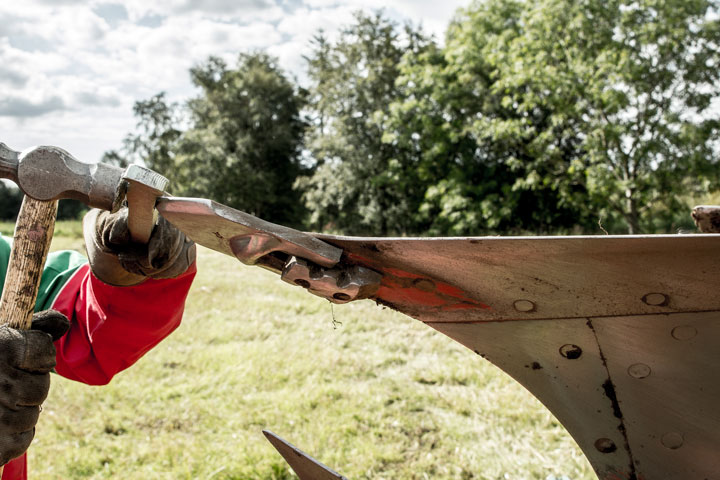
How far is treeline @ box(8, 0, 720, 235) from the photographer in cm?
1221

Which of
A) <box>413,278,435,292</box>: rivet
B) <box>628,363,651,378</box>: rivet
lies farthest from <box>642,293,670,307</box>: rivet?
<box>413,278,435,292</box>: rivet

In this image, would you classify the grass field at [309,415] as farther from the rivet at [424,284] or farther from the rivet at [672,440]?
the rivet at [424,284]

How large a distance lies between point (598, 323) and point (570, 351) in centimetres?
8

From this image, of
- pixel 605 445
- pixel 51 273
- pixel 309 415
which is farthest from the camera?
pixel 309 415

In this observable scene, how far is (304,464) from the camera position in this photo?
49.9 inches

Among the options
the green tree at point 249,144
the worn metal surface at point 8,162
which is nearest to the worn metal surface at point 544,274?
the worn metal surface at point 8,162

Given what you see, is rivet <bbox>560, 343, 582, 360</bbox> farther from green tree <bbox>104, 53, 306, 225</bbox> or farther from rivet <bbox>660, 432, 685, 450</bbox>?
green tree <bbox>104, 53, 306, 225</bbox>

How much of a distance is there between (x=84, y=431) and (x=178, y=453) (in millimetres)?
924

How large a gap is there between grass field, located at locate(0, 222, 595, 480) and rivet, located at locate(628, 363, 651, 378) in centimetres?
108

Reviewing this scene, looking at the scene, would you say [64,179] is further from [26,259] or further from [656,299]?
[656,299]

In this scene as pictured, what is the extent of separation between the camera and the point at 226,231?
3.08 feet

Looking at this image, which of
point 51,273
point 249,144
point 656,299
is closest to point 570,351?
point 656,299

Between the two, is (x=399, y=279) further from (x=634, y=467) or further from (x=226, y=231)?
(x=634, y=467)

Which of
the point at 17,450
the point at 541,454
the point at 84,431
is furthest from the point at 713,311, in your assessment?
the point at 84,431
